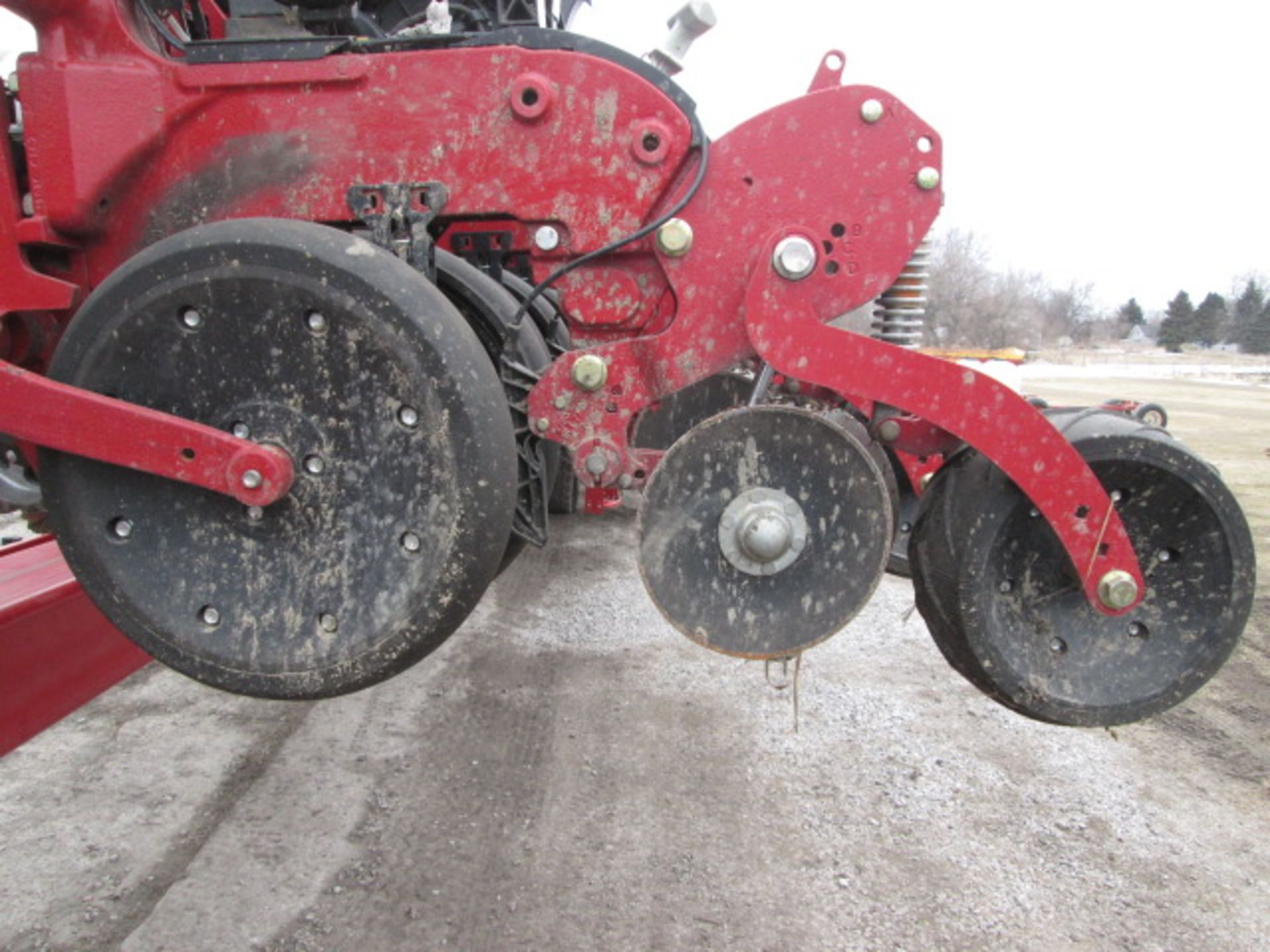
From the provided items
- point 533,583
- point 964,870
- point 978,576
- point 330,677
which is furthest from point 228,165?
point 533,583

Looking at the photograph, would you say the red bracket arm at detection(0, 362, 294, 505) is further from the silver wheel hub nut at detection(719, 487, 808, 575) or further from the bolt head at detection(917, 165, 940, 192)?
the bolt head at detection(917, 165, 940, 192)

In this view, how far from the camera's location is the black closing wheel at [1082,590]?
1855 millimetres

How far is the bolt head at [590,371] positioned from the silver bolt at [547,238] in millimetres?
290

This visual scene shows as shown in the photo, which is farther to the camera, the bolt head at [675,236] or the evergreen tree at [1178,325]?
the evergreen tree at [1178,325]

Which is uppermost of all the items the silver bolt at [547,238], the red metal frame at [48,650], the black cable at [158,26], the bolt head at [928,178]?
the black cable at [158,26]

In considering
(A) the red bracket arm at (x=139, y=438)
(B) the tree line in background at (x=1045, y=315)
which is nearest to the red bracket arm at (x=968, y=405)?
(A) the red bracket arm at (x=139, y=438)

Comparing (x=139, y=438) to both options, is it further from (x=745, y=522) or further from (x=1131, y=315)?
(x=1131, y=315)

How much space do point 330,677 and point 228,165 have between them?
3.88 feet

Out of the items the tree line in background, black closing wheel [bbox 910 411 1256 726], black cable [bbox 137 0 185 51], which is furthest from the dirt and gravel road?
the tree line in background

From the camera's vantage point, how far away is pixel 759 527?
1.72 metres

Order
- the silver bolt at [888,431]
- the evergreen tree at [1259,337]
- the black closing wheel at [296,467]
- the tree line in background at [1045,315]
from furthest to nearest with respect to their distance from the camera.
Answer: the evergreen tree at [1259,337], the tree line in background at [1045,315], the silver bolt at [888,431], the black closing wheel at [296,467]

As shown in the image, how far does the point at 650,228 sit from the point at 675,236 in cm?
6

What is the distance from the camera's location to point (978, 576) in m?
1.86

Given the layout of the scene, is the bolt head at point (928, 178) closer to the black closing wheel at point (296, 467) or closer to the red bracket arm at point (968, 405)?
the red bracket arm at point (968, 405)
